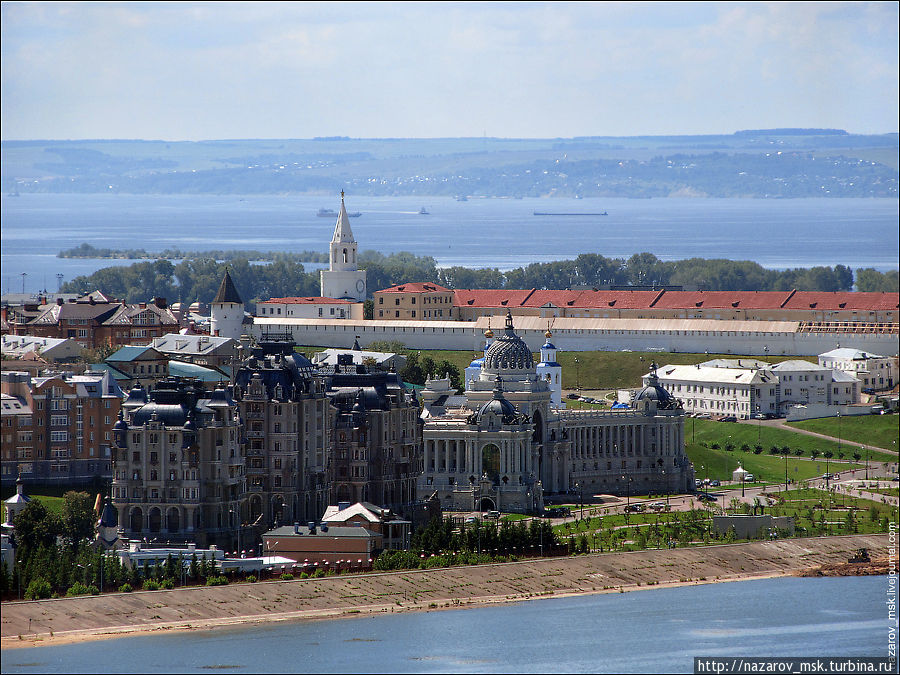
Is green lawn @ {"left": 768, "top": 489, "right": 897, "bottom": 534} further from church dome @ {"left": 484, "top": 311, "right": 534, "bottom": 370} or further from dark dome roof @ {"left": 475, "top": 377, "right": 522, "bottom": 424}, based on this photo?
church dome @ {"left": 484, "top": 311, "right": 534, "bottom": 370}

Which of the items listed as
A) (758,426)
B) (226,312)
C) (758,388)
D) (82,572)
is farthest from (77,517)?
(226,312)

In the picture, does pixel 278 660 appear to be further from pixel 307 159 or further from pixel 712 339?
→ pixel 307 159

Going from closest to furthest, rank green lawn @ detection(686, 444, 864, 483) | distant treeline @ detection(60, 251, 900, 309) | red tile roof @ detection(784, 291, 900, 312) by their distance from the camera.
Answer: green lawn @ detection(686, 444, 864, 483) < red tile roof @ detection(784, 291, 900, 312) < distant treeline @ detection(60, 251, 900, 309)

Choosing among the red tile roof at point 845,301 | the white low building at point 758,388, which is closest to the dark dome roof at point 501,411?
the white low building at point 758,388

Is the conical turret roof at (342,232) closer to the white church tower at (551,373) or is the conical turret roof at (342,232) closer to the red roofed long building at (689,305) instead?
the red roofed long building at (689,305)

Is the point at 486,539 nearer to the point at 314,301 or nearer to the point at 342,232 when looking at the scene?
the point at 314,301

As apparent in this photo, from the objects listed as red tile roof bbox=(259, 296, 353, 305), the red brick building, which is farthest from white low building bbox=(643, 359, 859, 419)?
red tile roof bbox=(259, 296, 353, 305)
